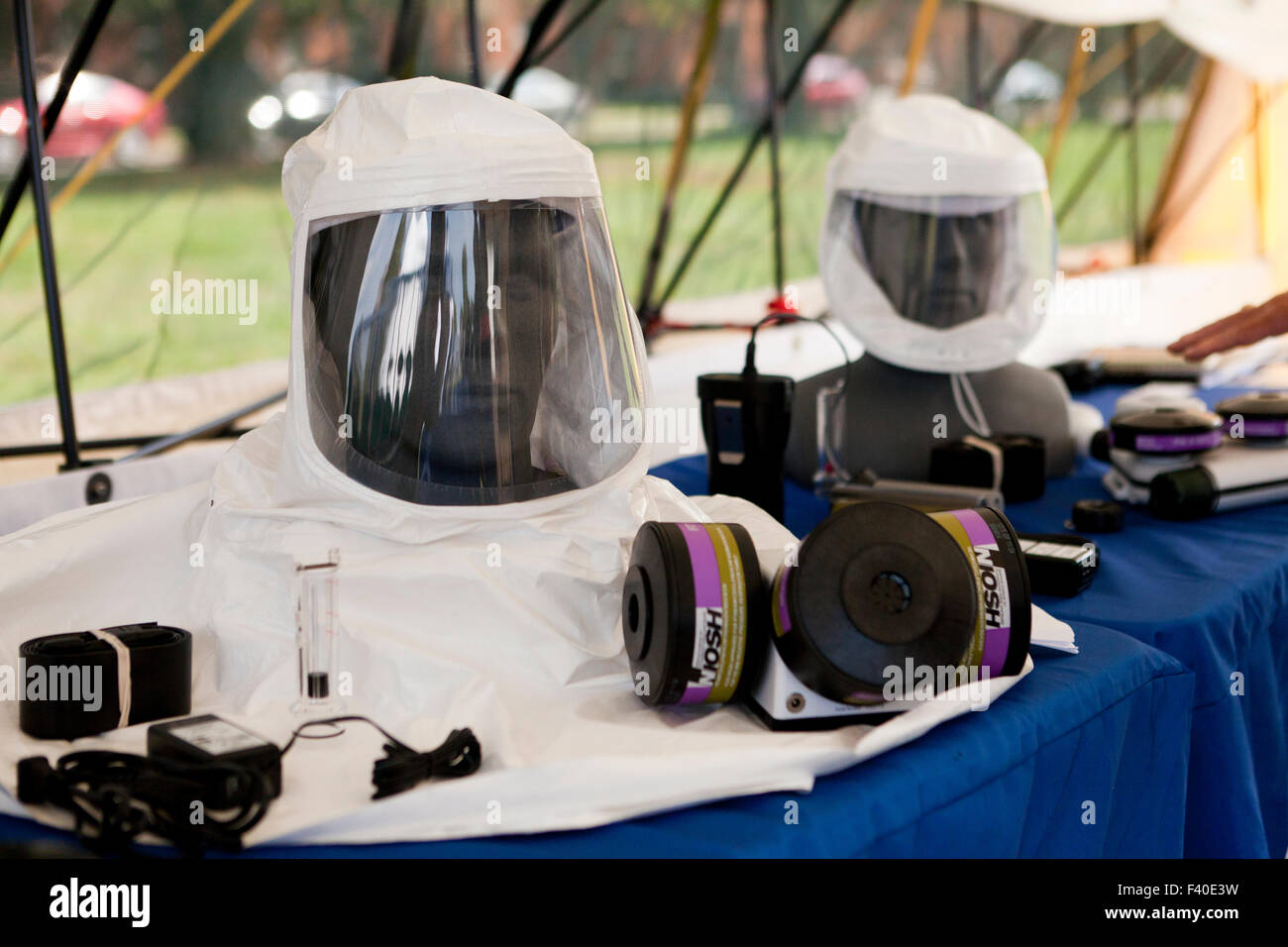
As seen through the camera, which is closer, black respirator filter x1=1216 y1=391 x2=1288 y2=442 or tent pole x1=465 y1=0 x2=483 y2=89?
black respirator filter x1=1216 y1=391 x2=1288 y2=442

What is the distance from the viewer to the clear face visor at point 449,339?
1117 mm

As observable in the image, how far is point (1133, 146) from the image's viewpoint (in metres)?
5.96

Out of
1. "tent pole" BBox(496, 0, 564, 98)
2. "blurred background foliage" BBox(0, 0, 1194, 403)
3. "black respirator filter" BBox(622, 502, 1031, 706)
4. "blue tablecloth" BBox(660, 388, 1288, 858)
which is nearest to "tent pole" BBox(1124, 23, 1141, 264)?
"blurred background foliage" BBox(0, 0, 1194, 403)

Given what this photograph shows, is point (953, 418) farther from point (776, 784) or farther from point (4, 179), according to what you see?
point (4, 179)

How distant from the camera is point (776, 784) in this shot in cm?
88

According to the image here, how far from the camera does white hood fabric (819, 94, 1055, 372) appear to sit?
6.33 ft

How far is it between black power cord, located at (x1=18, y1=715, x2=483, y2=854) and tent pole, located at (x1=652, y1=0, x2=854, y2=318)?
2938mm

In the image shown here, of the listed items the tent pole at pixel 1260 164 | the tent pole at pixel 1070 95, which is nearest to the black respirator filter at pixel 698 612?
the tent pole at pixel 1070 95

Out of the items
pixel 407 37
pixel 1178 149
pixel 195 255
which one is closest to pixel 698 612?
pixel 407 37

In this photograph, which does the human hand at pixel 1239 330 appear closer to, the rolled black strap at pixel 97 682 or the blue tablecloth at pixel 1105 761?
the blue tablecloth at pixel 1105 761

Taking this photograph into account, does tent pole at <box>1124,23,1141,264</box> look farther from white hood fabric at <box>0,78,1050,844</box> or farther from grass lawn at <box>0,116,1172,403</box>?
white hood fabric at <box>0,78,1050,844</box>

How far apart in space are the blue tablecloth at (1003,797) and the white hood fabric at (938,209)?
823mm

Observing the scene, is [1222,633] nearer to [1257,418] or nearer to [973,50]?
[1257,418]
